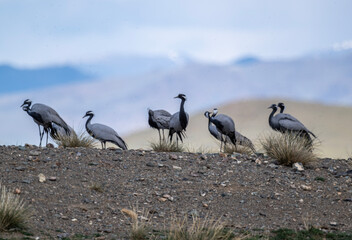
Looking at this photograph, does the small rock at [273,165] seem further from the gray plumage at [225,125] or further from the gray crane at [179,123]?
the gray crane at [179,123]

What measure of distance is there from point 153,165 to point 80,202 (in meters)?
2.65

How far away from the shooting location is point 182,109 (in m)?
18.8

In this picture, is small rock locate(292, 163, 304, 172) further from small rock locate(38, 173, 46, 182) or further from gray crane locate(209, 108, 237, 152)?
small rock locate(38, 173, 46, 182)

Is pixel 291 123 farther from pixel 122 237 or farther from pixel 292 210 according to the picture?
pixel 122 237

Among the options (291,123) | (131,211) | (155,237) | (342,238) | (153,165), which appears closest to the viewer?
(155,237)

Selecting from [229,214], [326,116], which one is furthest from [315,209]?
[326,116]

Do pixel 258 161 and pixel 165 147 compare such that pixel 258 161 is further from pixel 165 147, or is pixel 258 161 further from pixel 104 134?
pixel 104 134

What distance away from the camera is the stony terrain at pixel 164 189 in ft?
35.1

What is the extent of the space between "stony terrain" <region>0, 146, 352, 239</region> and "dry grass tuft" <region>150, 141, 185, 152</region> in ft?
4.24

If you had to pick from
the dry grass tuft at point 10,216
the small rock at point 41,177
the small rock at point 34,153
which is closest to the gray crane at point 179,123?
the small rock at point 34,153

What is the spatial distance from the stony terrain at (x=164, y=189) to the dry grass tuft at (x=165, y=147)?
4.24ft

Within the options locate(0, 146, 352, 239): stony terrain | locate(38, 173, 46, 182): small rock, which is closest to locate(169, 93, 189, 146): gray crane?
locate(0, 146, 352, 239): stony terrain

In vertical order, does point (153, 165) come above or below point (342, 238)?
above

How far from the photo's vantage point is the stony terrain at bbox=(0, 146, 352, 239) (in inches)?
421
